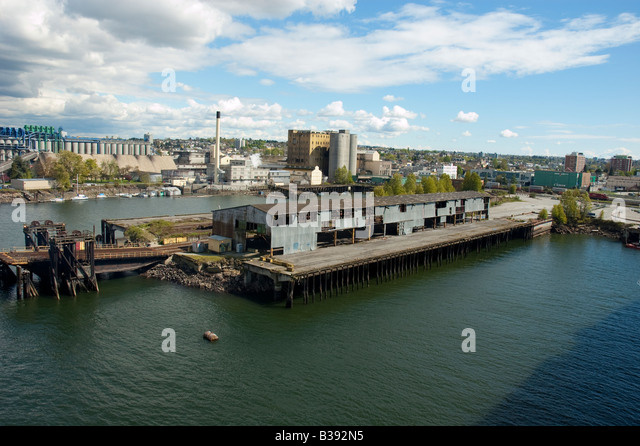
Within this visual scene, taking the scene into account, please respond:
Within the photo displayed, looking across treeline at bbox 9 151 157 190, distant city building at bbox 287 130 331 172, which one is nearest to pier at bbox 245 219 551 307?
treeline at bbox 9 151 157 190

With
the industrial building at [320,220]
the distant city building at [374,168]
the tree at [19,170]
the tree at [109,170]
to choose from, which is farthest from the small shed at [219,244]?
the distant city building at [374,168]

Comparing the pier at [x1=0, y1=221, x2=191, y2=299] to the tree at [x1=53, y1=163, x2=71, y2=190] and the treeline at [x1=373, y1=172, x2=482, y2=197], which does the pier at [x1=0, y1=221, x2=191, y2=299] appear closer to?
the treeline at [x1=373, y1=172, x2=482, y2=197]

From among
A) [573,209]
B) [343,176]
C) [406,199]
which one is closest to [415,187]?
[573,209]

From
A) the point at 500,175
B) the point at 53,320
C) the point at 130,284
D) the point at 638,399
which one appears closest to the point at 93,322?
the point at 53,320

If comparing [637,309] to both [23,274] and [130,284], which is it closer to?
[130,284]

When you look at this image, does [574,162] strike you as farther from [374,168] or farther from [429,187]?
[429,187]

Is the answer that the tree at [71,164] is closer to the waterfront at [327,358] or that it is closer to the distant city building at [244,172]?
the distant city building at [244,172]
